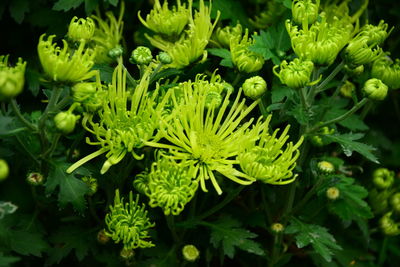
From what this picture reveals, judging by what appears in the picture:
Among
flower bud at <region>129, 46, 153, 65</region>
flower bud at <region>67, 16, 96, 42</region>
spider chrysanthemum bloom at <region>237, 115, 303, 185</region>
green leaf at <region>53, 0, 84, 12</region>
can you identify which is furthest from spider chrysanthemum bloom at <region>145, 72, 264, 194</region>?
green leaf at <region>53, 0, 84, 12</region>

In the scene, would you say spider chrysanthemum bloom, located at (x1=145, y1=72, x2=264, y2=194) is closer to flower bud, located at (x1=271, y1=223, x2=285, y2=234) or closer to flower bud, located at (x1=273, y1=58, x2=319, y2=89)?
flower bud, located at (x1=273, y1=58, x2=319, y2=89)

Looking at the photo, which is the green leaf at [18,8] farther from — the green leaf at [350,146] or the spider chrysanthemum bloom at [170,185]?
the green leaf at [350,146]

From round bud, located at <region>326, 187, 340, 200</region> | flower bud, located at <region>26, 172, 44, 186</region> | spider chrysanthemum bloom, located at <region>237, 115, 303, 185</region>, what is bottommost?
round bud, located at <region>326, 187, 340, 200</region>

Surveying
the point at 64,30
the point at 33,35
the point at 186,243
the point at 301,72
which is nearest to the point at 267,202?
the point at 186,243

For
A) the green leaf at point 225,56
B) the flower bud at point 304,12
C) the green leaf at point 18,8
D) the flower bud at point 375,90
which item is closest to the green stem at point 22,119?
the green leaf at point 225,56

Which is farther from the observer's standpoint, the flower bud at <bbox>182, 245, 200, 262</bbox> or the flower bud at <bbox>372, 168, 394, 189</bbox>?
the flower bud at <bbox>372, 168, 394, 189</bbox>

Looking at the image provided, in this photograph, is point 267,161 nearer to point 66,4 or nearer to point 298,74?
point 298,74
